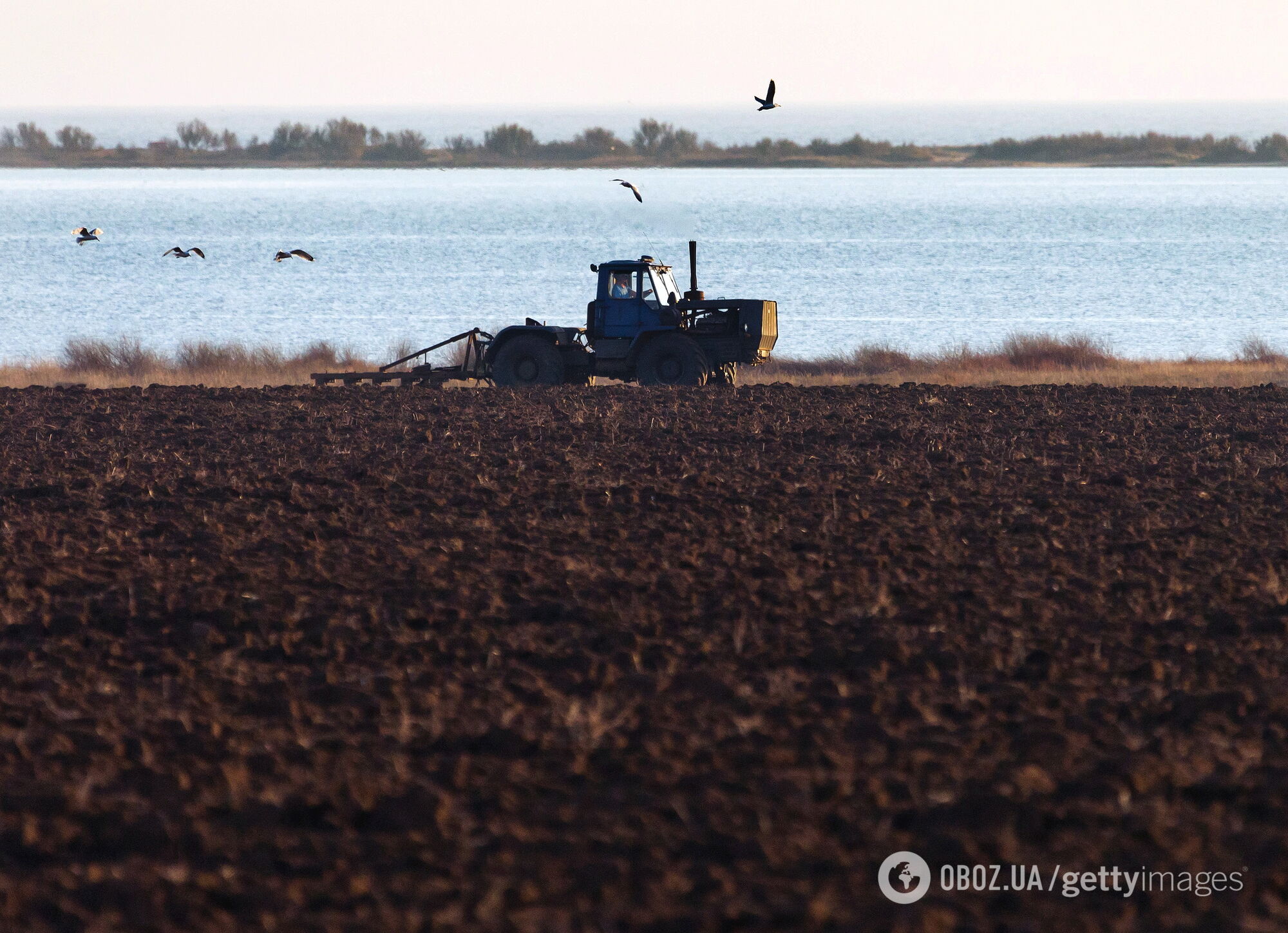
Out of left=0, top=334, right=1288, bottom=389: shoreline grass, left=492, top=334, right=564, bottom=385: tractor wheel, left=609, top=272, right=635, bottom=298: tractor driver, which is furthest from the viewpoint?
left=0, top=334, right=1288, bottom=389: shoreline grass

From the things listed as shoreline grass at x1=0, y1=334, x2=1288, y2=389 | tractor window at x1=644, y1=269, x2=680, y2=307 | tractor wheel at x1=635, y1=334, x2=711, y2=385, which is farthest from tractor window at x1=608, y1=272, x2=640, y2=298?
shoreline grass at x1=0, y1=334, x2=1288, y2=389

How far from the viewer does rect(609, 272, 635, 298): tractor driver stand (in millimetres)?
24828

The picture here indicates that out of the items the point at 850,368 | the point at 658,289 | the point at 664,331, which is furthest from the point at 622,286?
the point at 850,368

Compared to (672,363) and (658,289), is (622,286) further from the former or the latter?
(672,363)

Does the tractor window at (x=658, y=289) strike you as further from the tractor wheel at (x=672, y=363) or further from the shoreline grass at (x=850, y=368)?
the shoreline grass at (x=850, y=368)

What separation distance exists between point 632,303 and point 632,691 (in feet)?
55.1

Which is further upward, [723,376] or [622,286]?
[622,286]

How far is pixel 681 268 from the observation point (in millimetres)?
73750

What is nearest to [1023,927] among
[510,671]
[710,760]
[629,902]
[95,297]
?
[629,902]

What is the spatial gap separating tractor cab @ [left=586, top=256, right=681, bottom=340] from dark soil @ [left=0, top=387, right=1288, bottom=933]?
858 cm

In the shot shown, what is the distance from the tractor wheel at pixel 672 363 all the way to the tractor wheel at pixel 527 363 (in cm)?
154

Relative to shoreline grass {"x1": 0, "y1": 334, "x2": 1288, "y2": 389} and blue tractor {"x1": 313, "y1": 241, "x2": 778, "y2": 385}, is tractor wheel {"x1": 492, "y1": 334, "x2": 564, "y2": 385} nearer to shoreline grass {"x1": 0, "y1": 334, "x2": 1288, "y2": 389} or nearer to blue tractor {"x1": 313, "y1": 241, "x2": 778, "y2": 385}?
blue tractor {"x1": 313, "y1": 241, "x2": 778, "y2": 385}

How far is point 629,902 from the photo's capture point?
5965 millimetres

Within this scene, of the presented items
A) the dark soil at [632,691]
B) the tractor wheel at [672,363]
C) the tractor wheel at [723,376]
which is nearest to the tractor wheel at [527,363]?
the tractor wheel at [672,363]
